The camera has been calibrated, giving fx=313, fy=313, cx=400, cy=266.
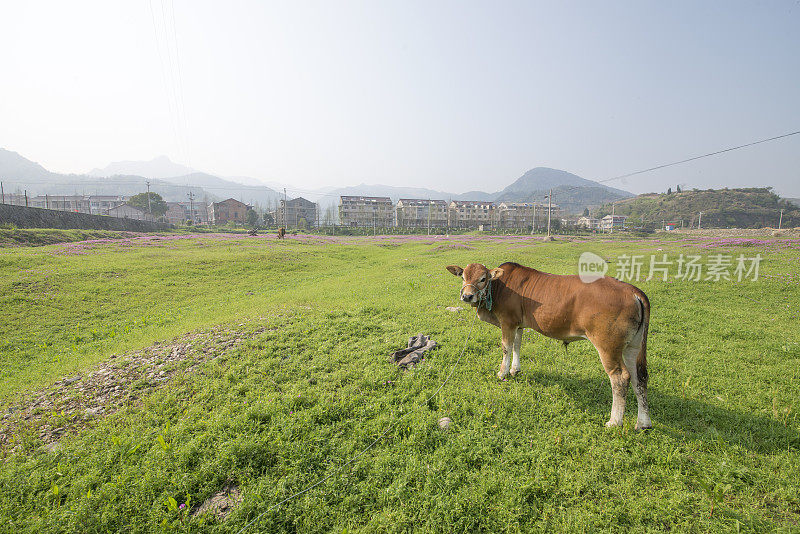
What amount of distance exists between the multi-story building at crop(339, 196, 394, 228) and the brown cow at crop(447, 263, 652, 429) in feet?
327

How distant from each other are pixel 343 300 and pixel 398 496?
9.57m

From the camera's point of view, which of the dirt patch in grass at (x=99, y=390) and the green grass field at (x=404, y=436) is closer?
the green grass field at (x=404, y=436)

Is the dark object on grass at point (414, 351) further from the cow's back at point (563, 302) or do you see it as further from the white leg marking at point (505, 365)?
the cow's back at point (563, 302)

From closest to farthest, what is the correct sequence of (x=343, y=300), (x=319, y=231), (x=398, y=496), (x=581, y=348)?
(x=398, y=496) → (x=581, y=348) → (x=343, y=300) → (x=319, y=231)

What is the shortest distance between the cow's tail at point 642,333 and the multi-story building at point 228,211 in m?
119

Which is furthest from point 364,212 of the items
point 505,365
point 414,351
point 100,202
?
point 505,365

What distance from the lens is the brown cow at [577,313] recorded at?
4.77m

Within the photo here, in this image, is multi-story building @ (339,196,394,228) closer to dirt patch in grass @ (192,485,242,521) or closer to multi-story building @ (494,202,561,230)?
multi-story building @ (494,202,561,230)

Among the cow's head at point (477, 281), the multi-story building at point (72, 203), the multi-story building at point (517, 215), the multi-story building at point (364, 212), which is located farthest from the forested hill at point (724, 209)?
the multi-story building at point (72, 203)

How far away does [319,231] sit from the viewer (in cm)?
7331

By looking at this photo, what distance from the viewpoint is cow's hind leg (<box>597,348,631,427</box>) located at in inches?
188

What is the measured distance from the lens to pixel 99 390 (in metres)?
6.48

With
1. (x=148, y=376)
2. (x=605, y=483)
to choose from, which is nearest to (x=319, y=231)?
(x=148, y=376)

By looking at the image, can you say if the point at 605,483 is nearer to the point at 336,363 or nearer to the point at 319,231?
the point at 336,363
